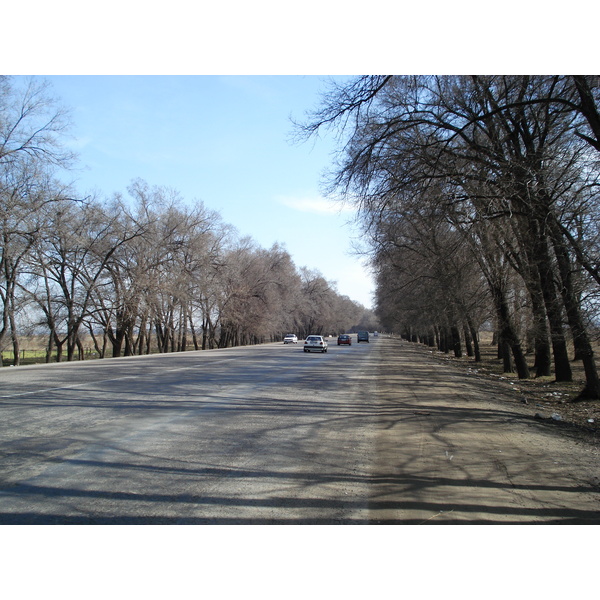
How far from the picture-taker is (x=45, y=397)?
38.6 ft

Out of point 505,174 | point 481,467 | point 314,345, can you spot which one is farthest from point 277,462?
point 314,345

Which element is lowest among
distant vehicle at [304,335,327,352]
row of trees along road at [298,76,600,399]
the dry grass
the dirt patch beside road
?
the dry grass

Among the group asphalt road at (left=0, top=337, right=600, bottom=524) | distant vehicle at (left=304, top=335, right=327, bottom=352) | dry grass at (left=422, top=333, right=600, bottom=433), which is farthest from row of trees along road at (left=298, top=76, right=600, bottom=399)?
distant vehicle at (left=304, top=335, right=327, bottom=352)

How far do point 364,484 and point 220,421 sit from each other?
169 inches

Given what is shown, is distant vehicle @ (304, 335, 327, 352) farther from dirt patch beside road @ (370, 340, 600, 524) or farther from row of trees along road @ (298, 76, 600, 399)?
dirt patch beside road @ (370, 340, 600, 524)

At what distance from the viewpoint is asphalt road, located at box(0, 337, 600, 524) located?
16.1 feet

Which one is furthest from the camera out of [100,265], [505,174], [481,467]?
[100,265]

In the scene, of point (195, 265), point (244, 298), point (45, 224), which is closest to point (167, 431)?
point (45, 224)

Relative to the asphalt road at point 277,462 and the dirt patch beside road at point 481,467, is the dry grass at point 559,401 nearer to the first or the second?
the dirt patch beside road at point 481,467

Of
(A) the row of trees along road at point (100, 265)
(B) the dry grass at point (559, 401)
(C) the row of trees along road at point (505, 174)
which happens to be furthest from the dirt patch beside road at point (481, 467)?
(A) the row of trees along road at point (100, 265)

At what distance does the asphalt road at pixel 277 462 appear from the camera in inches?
193

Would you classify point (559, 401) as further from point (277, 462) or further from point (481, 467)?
point (277, 462)

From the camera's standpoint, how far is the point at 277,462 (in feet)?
21.9

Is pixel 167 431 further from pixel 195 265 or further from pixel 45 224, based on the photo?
pixel 195 265
